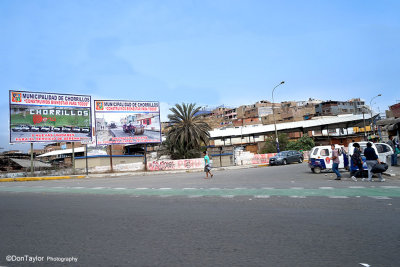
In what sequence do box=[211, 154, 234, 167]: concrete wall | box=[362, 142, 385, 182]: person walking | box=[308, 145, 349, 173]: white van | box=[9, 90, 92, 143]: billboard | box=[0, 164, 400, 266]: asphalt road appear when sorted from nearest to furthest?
box=[0, 164, 400, 266]: asphalt road < box=[362, 142, 385, 182]: person walking < box=[308, 145, 349, 173]: white van < box=[9, 90, 92, 143]: billboard < box=[211, 154, 234, 167]: concrete wall

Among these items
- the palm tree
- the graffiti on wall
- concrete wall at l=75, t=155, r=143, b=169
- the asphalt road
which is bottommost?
the asphalt road

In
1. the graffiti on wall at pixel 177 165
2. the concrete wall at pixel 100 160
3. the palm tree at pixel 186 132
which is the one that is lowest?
the graffiti on wall at pixel 177 165

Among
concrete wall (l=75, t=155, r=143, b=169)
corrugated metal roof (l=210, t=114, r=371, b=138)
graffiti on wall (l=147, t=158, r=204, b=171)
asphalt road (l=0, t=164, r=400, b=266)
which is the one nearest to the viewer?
asphalt road (l=0, t=164, r=400, b=266)

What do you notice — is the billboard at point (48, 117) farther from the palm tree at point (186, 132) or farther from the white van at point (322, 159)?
the white van at point (322, 159)

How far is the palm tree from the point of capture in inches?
1837

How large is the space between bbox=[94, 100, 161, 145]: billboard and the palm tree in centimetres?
1169

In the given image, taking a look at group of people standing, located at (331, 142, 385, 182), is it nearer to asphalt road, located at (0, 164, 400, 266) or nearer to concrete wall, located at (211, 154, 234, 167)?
asphalt road, located at (0, 164, 400, 266)

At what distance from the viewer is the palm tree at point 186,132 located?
46.7 m

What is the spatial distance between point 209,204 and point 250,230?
318 cm

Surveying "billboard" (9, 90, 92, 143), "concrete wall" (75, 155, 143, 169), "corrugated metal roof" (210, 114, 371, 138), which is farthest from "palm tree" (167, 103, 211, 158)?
"corrugated metal roof" (210, 114, 371, 138)

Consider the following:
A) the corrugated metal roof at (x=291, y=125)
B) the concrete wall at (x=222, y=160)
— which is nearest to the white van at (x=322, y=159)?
the concrete wall at (x=222, y=160)

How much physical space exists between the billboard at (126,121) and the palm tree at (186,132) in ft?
38.3

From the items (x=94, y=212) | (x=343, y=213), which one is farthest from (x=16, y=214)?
(x=343, y=213)

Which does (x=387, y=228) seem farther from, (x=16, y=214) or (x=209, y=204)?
(x=16, y=214)
